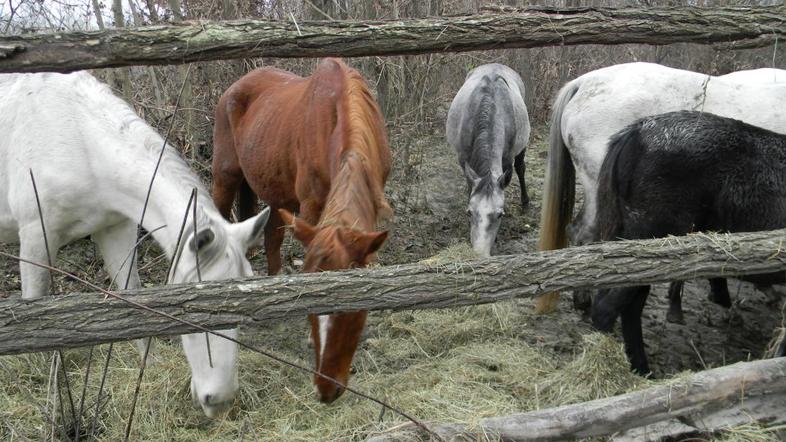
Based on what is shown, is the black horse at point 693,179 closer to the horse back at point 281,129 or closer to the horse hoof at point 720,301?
the horse hoof at point 720,301

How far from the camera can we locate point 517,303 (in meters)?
5.27

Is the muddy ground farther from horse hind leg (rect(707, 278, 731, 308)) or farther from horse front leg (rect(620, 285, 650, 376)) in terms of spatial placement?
horse front leg (rect(620, 285, 650, 376))

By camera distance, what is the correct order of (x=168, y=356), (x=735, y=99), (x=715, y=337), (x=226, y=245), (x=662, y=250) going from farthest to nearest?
(x=735, y=99), (x=715, y=337), (x=168, y=356), (x=226, y=245), (x=662, y=250)

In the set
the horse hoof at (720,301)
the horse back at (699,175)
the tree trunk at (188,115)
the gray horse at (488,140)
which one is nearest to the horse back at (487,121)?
the gray horse at (488,140)

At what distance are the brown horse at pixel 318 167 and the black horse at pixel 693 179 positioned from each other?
5.25ft

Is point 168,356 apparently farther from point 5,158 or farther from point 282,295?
point 282,295

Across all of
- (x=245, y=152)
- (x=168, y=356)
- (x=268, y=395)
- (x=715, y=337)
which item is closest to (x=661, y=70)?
(x=715, y=337)

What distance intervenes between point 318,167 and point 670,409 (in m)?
2.42

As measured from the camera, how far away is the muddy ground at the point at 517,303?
463 centimetres

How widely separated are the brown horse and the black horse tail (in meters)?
1.47

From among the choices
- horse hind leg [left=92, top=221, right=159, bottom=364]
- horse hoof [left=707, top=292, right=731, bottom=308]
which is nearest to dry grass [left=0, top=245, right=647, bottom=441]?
horse hind leg [left=92, top=221, right=159, bottom=364]

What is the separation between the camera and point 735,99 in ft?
17.1

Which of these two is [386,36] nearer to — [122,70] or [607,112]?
[607,112]

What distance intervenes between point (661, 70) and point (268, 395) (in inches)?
165
